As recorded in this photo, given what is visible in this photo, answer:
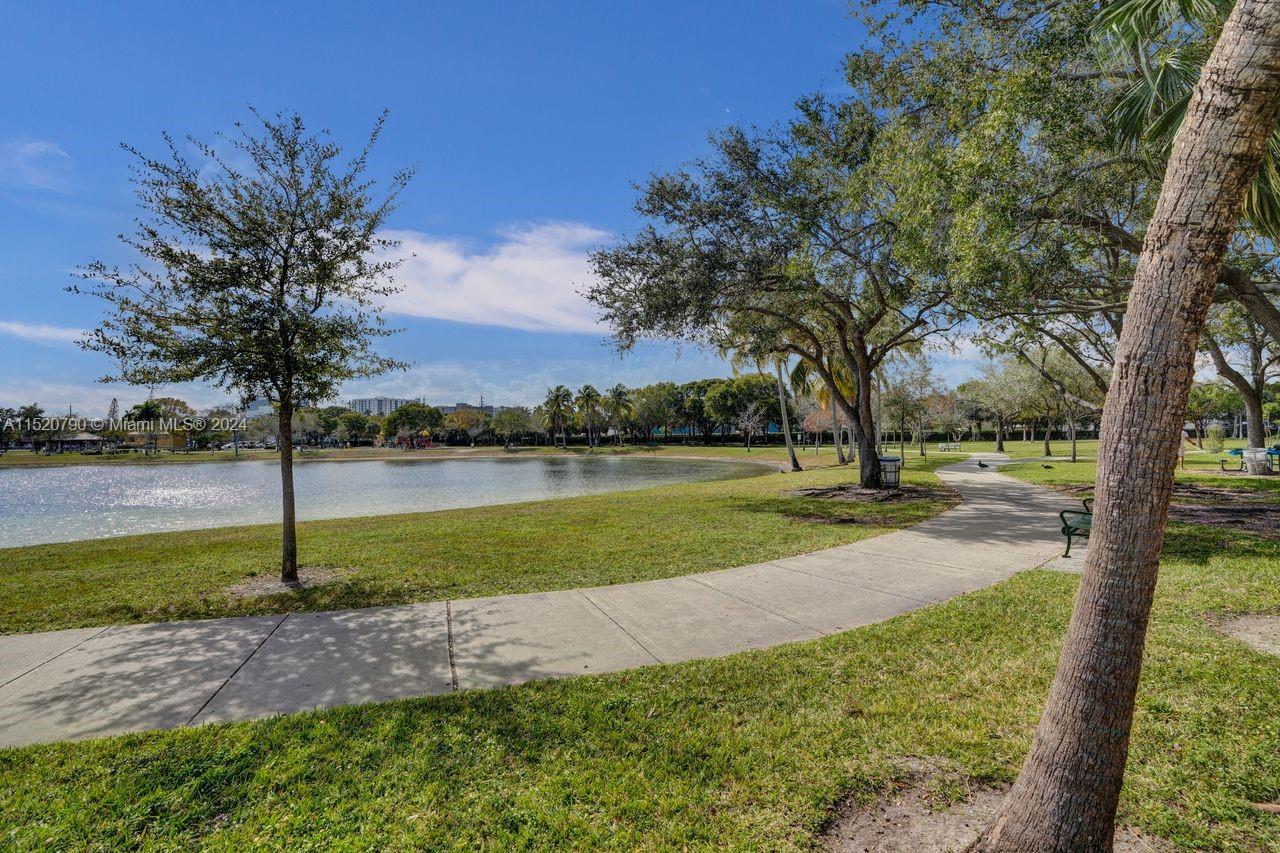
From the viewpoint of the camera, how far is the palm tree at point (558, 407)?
89.6 meters

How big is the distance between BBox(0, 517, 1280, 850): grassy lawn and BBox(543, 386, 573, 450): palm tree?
85.9m

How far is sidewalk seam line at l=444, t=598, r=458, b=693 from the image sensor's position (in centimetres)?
438

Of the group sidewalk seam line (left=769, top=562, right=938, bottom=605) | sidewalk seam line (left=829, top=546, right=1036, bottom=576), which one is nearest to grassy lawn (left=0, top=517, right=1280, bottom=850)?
sidewalk seam line (left=769, top=562, right=938, bottom=605)

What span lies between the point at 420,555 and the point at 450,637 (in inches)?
167

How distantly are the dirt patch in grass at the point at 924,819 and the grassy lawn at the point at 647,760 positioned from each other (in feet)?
0.31

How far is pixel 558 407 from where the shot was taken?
9131cm

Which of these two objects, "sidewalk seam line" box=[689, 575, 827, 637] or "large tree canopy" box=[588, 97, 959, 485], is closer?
"sidewalk seam line" box=[689, 575, 827, 637]

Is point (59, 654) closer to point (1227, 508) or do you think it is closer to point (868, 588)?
point (868, 588)

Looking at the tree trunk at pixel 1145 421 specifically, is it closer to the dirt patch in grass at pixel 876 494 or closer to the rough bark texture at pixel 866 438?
the dirt patch in grass at pixel 876 494

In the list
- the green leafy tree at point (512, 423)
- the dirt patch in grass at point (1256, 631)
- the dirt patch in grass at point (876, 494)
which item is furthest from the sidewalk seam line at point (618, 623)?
the green leafy tree at point (512, 423)

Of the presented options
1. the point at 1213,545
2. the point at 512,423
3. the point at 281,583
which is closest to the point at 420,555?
the point at 281,583

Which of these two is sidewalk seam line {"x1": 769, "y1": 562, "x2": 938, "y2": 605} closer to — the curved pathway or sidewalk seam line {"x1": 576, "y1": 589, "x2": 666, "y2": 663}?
the curved pathway

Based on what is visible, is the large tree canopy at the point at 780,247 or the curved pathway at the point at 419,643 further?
the large tree canopy at the point at 780,247

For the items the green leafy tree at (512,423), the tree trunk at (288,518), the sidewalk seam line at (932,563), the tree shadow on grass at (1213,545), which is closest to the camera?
the sidewalk seam line at (932,563)
